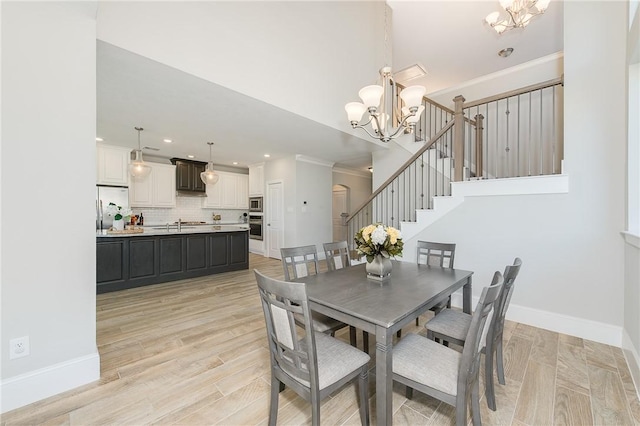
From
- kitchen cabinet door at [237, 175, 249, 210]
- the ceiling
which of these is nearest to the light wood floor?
the ceiling

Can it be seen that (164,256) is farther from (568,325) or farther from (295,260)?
(568,325)

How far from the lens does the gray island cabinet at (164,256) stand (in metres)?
3.96

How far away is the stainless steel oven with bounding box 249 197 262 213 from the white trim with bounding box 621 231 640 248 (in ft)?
22.3

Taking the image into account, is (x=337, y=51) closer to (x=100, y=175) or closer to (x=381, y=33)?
(x=381, y=33)

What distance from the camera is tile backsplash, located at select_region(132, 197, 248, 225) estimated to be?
21.7 feet

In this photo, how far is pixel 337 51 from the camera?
4246 millimetres

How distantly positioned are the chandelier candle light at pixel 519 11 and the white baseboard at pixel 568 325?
3.57 metres

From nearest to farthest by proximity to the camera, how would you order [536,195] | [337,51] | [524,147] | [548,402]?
[548,402] < [536,195] < [337,51] < [524,147]

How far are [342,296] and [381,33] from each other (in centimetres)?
529

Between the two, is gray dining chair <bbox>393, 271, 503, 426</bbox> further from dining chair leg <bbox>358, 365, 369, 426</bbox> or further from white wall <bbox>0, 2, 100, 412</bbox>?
white wall <bbox>0, 2, 100, 412</bbox>

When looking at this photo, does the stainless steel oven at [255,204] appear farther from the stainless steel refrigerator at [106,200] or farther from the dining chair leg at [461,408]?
the dining chair leg at [461,408]

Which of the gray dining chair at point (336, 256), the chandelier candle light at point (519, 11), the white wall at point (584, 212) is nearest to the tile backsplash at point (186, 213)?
the gray dining chair at point (336, 256)

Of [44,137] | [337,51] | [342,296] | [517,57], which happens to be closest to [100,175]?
[44,137]

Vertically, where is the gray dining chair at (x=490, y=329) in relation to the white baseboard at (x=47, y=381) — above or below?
above
